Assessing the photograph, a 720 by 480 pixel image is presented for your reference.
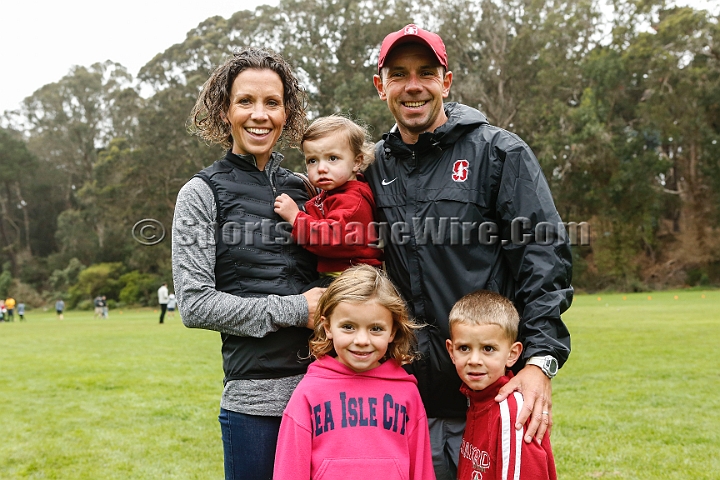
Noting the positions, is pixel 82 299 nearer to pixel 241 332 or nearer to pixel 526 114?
pixel 526 114

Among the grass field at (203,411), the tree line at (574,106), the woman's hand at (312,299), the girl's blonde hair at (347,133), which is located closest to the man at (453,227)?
the girl's blonde hair at (347,133)

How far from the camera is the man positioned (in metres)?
2.53

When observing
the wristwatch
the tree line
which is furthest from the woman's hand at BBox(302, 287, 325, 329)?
the tree line

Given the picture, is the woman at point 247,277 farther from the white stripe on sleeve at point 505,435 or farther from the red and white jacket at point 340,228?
the white stripe on sleeve at point 505,435

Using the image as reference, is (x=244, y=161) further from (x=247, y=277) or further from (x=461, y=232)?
(x=461, y=232)

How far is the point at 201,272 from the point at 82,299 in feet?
147

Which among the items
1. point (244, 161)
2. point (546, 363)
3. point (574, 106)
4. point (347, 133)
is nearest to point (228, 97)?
point (244, 161)

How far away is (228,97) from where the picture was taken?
9.10 ft

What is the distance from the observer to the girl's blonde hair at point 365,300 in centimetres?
254

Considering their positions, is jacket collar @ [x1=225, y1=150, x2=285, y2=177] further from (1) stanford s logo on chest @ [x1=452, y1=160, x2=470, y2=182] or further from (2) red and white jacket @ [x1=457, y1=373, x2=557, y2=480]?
(2) red and white jacket @ [x1=457, y1=373, x2=557, y2=480]

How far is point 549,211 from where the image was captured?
258 cm

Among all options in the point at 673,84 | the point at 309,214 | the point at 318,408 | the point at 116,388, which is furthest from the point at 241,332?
the point at 673,84

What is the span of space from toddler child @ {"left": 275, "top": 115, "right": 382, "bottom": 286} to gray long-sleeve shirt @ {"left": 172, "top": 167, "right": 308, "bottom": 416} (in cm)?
27

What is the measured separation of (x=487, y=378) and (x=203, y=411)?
5.98 metres
